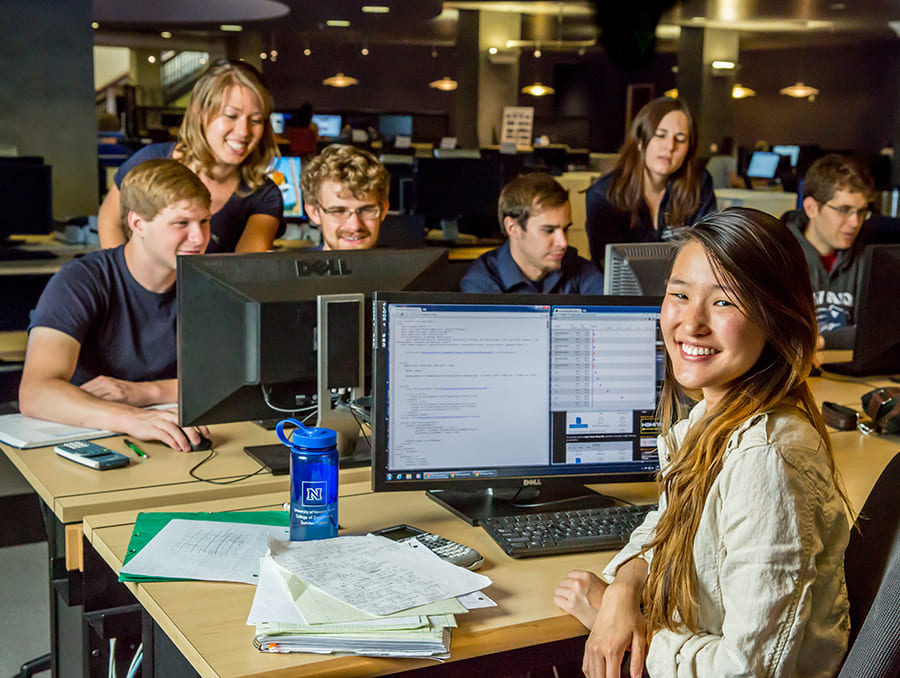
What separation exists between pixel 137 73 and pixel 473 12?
7351 mm

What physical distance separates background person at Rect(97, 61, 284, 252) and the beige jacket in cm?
224

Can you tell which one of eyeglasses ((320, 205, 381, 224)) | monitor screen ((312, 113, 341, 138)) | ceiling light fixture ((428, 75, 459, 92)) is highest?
ceiling light fixture ((428, 75, 459, 92))

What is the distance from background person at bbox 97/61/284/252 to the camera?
3047mm

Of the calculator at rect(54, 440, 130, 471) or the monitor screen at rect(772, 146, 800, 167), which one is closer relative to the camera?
the calculator at rect(54, 440, 130, 471)

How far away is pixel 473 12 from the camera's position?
12.6 metres

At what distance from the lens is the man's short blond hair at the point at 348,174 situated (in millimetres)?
2684

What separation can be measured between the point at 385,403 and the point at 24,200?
4.06 metres

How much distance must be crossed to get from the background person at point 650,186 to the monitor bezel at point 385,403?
180 centimetres

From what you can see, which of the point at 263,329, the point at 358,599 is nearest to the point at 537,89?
the point at 263,329

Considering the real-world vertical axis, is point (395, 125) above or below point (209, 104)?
above

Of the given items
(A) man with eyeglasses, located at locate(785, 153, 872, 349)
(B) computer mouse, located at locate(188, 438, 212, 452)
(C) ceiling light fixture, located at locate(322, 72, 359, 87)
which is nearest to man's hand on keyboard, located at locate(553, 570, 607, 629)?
(B) computer mouse, located at locate(188, 438, 212, 452)

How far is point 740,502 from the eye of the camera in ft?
3.83

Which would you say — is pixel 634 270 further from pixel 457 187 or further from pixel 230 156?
pixel 457 187

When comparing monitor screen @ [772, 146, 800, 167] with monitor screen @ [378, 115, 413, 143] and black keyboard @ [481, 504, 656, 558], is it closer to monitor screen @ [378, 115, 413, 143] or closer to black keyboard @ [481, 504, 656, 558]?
monitor screen @ [378, 115, 413, 143]
